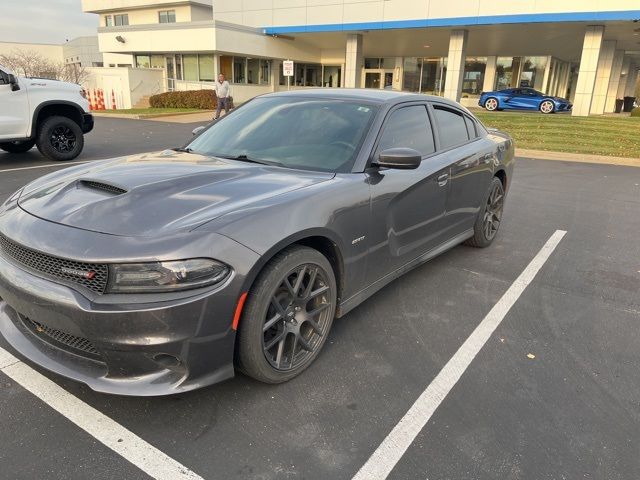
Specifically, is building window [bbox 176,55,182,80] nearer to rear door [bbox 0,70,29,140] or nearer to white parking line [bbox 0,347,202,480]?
rear door [bbox 0,70,29,140]

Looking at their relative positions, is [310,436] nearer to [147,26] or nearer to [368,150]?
[368,150]

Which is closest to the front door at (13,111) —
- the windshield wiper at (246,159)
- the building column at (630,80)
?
the windshield wiper at (246,159)

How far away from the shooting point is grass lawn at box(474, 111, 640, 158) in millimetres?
14516

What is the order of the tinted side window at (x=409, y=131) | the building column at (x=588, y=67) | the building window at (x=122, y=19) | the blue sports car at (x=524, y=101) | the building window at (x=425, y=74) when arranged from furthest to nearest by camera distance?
the building window at (x=122, y=19), the building window at (x=425, y=74), the blue sports car at (x=524, y=101), the building column at (x=588, y=67), the tinted side window at (x=409, y=131)

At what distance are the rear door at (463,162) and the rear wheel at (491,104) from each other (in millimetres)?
23144

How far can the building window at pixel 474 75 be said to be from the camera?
1315 inches

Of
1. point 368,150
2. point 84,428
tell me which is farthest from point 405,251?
point 84,428

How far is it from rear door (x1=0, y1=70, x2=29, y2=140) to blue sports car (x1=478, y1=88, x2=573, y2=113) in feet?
75.6

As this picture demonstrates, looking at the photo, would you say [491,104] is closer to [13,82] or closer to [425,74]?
[425,74]

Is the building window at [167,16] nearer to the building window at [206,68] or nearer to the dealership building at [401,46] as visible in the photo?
the dealership building at [401,46]

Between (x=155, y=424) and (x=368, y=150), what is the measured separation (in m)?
2.11

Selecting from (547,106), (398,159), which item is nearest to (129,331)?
(398,159)

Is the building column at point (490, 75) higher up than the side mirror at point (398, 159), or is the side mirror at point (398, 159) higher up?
the building column at point (490, 75)

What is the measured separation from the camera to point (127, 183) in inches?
109
